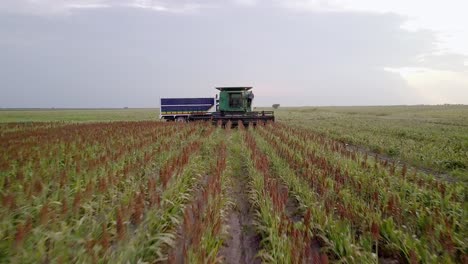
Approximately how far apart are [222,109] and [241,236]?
1909cm

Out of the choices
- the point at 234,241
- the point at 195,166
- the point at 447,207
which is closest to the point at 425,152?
the point at 447,207

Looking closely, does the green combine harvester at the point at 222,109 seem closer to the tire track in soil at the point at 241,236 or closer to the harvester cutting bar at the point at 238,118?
the harvester cutting bar at the point at 238,118

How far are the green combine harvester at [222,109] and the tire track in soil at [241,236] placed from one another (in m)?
15.1

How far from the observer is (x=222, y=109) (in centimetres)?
2292

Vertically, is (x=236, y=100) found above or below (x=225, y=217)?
above

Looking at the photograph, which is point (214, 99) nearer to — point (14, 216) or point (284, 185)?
point (284, 185)

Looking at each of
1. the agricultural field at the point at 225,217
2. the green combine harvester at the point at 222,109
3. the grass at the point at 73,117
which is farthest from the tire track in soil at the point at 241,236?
the grass at the point at 73,117

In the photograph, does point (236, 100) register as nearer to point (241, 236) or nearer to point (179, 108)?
point (179, 108)

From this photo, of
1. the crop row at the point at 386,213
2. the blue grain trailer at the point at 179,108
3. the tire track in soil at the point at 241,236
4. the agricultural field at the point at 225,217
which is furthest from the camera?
the blue grain trailer at the point at 179,108

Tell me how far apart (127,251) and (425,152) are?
423 inches

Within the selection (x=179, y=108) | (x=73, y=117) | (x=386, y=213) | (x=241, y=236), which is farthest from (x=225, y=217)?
(x=73, y=117)

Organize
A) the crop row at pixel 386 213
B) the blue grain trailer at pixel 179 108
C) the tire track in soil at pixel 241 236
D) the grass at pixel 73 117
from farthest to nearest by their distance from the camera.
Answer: the grass at pixel 73 117 → the blue grain trailer at pixel 179 108 → the tire track in soil at pixel 241 236 → the crop row at pixel 386 213

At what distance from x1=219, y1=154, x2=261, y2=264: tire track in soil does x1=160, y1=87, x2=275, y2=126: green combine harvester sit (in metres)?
15.1

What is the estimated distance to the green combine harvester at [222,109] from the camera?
21.6 m
